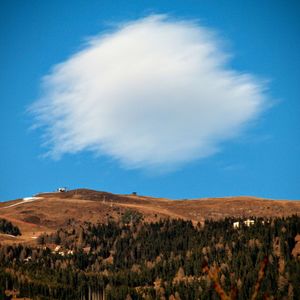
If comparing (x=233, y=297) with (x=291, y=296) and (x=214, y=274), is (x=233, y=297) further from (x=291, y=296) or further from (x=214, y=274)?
(x=291, y=296)

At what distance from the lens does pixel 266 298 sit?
39.7 ft

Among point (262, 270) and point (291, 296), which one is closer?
point (262, 270)

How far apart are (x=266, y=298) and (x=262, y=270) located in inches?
20.9

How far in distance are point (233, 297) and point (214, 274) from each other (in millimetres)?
578

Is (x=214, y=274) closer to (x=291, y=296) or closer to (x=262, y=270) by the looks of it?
(x=262, y=270)

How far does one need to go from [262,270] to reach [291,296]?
196 metres


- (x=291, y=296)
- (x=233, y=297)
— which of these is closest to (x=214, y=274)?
(x=233, y=297)

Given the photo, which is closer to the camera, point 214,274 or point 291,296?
point 214,274

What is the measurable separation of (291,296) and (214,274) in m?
196

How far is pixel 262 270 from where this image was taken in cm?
1211

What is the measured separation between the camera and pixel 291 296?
652ft

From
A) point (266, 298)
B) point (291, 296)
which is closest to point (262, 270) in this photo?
point (266, 298)

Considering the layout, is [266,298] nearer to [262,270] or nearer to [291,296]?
[262,270]
